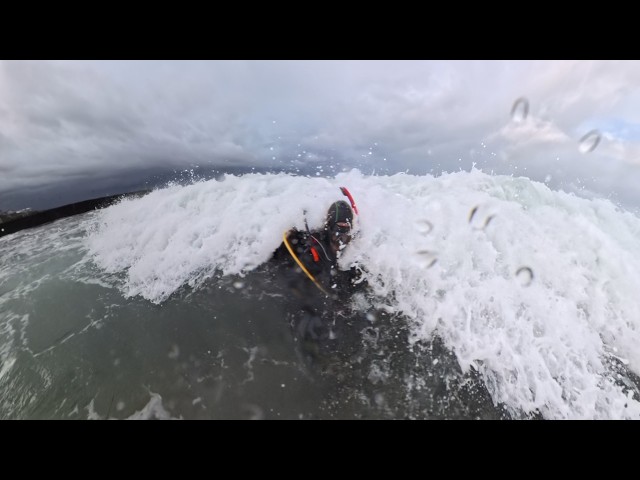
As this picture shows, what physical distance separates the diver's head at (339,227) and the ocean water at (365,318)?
0.58m

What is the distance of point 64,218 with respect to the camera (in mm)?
18984

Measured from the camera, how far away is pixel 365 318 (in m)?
5.71

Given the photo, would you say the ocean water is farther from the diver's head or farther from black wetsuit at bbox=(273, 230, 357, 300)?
the diver's head

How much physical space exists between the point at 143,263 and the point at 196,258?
1.61 m

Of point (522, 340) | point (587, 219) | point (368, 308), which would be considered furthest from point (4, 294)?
point (587, 219)

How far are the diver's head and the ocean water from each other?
58 centimetres

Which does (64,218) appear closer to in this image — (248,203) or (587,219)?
(248,203)

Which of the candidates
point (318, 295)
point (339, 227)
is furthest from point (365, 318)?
point (339, 227)

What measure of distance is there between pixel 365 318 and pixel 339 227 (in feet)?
8.63

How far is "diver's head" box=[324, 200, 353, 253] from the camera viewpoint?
24.0ft

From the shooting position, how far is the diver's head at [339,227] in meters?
7.32

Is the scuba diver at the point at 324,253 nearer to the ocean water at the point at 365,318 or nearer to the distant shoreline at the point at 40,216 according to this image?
the ocean water at the point at 365,318

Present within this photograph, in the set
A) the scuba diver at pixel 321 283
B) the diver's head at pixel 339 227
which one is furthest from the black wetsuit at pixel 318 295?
the diver's head at pixel 339 227

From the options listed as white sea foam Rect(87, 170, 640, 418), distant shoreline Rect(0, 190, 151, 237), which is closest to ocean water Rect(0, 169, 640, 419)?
white sea foam Rect(87, 170, 640, 418)
